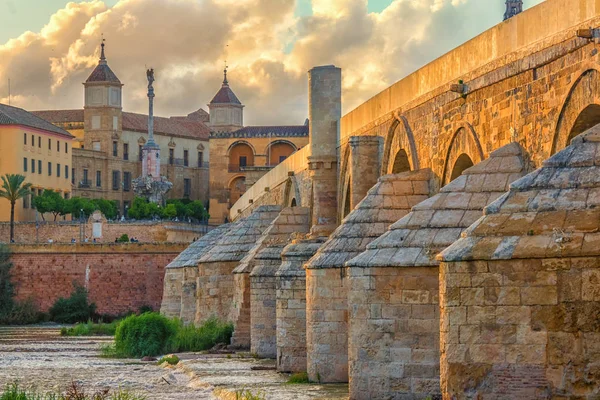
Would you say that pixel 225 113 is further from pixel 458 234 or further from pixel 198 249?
pixel 458 234

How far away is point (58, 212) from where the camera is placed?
301 feet

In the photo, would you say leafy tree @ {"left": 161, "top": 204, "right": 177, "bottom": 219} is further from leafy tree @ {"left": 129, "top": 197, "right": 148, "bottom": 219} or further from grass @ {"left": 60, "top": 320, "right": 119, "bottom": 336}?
grass @ {"left": 60, "top": 320, "right": 119, "bottom": 336}

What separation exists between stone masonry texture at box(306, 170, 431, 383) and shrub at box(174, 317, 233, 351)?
11137 mm

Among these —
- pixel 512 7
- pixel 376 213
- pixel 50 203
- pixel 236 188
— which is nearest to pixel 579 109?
pixel 376 213

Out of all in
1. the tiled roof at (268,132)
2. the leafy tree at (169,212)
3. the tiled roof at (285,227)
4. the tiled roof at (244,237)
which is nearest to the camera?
the tiled roof at (285,227)

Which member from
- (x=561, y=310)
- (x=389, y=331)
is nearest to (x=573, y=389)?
(x=561, y=310)

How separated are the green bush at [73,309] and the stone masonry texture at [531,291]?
2092 inches

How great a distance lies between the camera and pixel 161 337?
32312 millimetres

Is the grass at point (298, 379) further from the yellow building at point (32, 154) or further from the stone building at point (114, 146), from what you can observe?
the stone building at point (114, 146)

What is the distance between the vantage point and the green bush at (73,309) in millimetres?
63969

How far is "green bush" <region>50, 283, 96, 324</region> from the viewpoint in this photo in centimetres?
6397

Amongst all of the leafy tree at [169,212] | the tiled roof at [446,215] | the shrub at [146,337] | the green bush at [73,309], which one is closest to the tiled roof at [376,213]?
the tiled roof at [446,215]

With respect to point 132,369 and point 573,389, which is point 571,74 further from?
point 132,369

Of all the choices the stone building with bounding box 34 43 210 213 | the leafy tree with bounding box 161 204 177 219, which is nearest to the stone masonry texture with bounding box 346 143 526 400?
the leafy tree with bounding box 161 204 177 219
